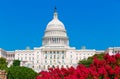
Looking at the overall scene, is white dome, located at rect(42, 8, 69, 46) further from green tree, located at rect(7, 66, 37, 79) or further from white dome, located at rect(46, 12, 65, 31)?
green tree, located at rect(7, 66, 37, 79)

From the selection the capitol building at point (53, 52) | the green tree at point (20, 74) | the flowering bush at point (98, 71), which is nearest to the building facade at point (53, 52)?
the capitol building at point (53, 52)

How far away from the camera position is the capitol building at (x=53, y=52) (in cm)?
16925

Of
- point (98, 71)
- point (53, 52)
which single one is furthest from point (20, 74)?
point (53, 52)

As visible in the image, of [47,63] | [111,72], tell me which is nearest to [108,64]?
[111,72]

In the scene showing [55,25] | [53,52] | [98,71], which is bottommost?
[98,71]

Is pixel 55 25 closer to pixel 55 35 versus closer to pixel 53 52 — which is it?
pixel 55 35

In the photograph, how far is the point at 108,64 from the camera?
84.6ft

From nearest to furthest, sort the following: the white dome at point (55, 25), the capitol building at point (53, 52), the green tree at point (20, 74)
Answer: the green tree at point (20, 74) → the capitol building at point (53, 52) → the white dome at point (55, 25)

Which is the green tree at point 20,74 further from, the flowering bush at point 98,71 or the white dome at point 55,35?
the white dome at point 55,35

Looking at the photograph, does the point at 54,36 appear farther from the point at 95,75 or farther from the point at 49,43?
the point at 95,75

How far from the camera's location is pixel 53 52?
170750 mm

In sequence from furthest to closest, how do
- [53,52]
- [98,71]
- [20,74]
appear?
[53,52]
[20,74]
[98,71]

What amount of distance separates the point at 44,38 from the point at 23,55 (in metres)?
12.4

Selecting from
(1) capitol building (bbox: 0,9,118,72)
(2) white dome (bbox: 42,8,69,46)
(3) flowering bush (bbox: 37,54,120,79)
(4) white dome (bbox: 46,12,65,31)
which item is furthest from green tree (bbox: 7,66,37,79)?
(4) white dome (bbox: 46,12,65,31)
